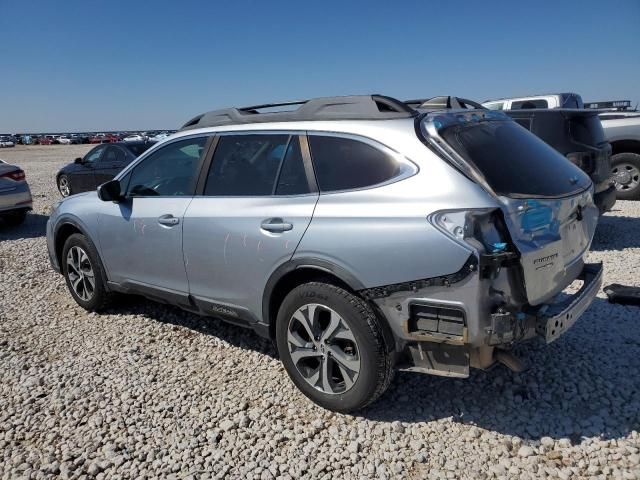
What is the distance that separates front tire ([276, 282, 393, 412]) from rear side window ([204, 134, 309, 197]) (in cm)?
68

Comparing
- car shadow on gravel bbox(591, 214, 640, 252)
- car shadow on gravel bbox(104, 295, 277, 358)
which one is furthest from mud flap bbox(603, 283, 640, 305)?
car shadow on gravel bbox(104, 295, 277, 358)

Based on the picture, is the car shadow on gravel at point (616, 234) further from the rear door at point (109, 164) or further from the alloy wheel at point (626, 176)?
the rear door at point (109, 164)

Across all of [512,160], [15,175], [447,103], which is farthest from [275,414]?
[15,175]

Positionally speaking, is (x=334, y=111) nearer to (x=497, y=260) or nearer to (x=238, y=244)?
(x=238, y=244)

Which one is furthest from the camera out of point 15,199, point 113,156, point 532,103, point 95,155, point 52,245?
point 95,155

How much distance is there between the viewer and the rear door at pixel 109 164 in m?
12.1

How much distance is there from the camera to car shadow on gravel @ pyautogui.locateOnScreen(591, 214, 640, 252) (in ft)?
21.2

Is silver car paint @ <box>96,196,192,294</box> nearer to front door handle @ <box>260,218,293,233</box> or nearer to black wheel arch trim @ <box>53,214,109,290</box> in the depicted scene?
black wheel arch trim @ <box>53,214,109,290</box>

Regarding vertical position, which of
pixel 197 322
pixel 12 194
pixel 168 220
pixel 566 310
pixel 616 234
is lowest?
pixel 616 234

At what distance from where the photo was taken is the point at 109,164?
489 inches

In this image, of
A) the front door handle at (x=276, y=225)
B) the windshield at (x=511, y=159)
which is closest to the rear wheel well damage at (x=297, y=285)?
the front door handle at (x=276, y=225)

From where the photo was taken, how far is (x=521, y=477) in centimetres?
242

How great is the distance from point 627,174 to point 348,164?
26.7 feet

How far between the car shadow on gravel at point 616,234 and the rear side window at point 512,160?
12.9 feet
